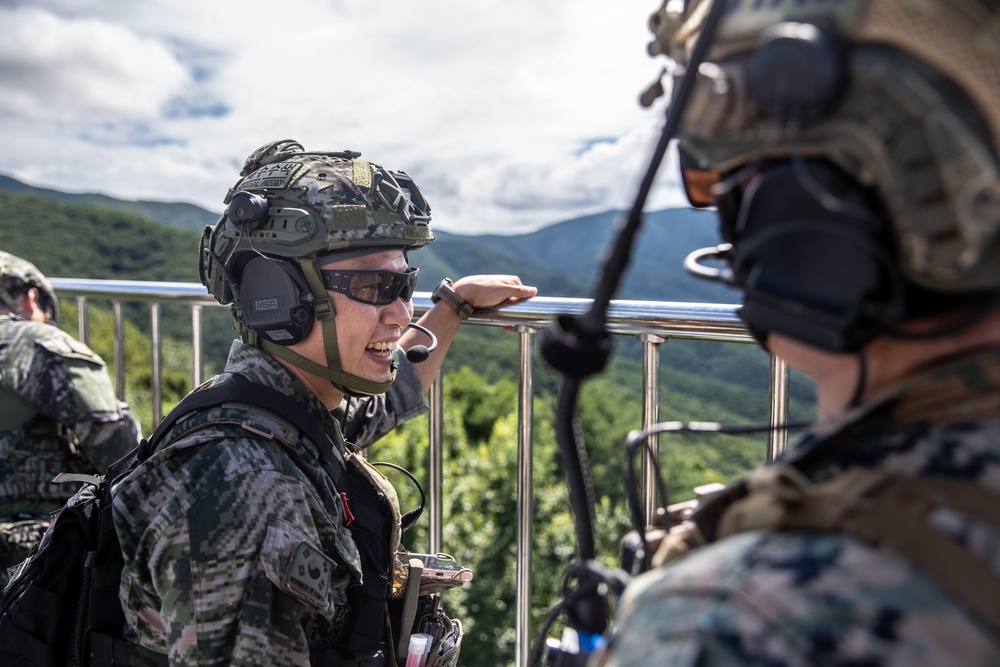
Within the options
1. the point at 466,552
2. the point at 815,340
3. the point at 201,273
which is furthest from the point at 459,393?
the point at 815,340

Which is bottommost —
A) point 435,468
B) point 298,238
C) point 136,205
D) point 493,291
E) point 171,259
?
point 435,468

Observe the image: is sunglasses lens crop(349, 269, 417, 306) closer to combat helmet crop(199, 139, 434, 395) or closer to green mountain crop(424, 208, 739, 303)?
combat helmet crop(199, 139, 434, 395)

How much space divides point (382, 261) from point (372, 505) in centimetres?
77

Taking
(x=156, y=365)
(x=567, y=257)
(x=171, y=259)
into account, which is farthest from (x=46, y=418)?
(x=567, y=257)

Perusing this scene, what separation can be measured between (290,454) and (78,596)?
70 centimetres

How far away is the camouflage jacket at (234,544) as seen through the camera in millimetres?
2084

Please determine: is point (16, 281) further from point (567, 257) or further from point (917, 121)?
point (567, 257)

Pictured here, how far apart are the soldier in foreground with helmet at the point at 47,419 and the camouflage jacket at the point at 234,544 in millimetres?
1950

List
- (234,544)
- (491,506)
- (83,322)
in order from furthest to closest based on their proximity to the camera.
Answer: (491,506)
(83,322)
(234,544)

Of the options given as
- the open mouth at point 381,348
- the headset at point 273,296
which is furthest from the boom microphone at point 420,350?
the headset at point 273,296

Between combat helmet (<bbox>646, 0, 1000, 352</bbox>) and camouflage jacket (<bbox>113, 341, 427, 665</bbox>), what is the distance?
1.55 meters

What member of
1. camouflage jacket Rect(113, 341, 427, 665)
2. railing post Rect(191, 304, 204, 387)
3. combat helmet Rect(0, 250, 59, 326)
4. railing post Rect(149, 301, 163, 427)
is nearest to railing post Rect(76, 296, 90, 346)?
combat helmet Rect(0, 250, 59, 326)

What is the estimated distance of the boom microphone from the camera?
313 cm

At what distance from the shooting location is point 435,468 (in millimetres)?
3398
